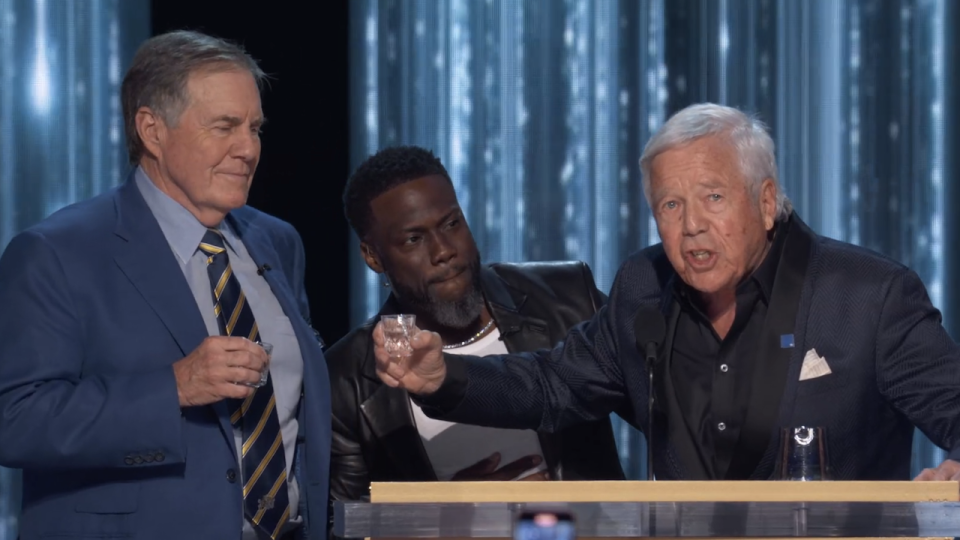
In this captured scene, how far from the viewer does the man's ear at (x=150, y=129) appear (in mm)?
2762

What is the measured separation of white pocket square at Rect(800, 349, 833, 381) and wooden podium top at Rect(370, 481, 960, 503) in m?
0.67

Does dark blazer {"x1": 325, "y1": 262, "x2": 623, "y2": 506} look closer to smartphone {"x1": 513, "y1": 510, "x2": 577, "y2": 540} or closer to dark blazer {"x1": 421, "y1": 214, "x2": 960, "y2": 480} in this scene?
dark blazer {"x1": 421, "y1": 214, "x2": 960, "y2": 480}

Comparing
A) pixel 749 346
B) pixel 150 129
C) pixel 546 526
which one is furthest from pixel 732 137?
pixel 546 526

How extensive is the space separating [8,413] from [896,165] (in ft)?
13.4

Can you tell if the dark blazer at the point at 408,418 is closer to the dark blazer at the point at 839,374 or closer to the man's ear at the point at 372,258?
the man's ear at the point at 372,258

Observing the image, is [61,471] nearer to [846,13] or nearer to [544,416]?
[544,416]

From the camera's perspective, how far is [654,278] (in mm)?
2996

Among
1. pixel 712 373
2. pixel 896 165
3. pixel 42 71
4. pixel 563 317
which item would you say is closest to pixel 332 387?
pixel 563 317

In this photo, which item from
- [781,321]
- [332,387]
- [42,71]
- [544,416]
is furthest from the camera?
[42,71]

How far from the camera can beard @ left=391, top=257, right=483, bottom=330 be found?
3357 mm

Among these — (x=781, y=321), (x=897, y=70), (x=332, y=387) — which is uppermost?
(x=897, y=70)

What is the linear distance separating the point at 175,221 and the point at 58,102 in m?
2.89

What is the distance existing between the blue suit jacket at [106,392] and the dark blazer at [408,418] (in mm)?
725

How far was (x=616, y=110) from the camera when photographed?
212 inches
